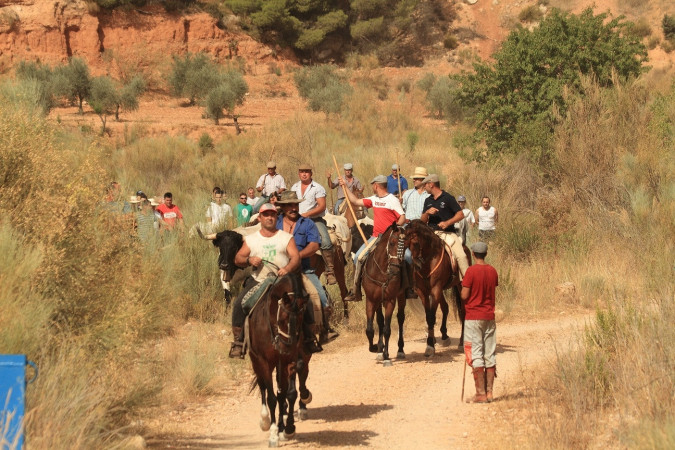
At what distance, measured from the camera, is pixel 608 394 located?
34.9ft

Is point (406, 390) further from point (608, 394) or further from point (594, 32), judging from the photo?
point (594, 32)

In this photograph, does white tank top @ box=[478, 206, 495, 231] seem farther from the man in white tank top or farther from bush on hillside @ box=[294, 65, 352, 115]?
Result: bush on hillside @ box=[294, 65, 352, 115]

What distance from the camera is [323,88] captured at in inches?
1992

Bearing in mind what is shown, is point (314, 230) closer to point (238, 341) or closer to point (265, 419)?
point (238, 341)

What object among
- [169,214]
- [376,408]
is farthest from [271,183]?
[376,408]

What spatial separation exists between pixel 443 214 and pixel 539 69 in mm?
16946

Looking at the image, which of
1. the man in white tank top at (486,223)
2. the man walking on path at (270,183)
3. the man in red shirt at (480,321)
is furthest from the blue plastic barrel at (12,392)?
the man in white tank top at (486,223)

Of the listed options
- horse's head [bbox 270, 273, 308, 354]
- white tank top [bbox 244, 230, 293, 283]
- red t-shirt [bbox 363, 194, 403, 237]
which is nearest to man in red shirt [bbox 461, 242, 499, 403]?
white tank top [bbox 244, 230, 293, 283]

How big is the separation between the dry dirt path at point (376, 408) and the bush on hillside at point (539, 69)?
14.9 m

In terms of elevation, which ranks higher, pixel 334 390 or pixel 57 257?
pixel 57 257

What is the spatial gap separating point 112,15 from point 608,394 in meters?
52.4

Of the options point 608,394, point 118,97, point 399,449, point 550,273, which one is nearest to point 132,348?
point 399,449

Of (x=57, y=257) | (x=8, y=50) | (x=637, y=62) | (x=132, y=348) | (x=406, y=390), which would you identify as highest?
(x=8, y=50)

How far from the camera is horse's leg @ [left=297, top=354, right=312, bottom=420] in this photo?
34.1 feet
